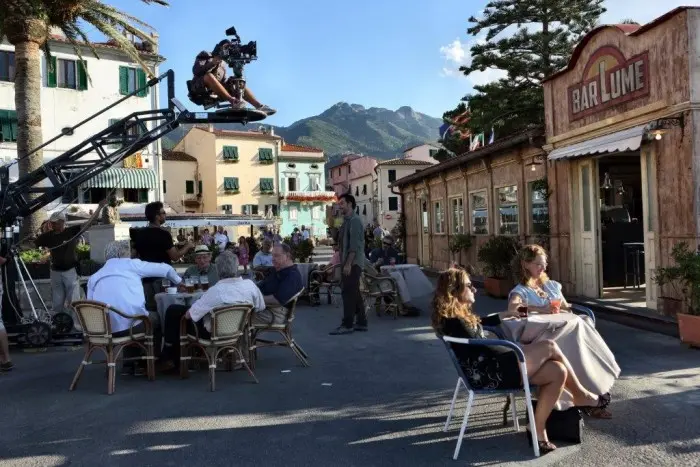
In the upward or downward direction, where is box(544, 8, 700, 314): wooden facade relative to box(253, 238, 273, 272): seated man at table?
upward

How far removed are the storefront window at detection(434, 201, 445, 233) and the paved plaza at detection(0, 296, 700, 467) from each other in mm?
11732

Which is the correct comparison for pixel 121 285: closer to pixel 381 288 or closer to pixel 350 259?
pixel 350 259

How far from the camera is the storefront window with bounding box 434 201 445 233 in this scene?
19.0 metres

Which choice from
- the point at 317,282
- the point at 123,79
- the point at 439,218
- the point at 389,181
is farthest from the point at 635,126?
the point at 389,181

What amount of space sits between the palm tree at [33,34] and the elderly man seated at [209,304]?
8732 millimetres

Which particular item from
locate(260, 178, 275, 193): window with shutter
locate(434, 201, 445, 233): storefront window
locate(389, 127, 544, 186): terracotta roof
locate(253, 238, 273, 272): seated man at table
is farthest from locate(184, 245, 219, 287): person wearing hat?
locate(260, 178, 275, 193): window with shutter

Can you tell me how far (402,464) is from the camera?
3.92 meters

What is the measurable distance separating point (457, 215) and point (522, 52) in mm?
11539

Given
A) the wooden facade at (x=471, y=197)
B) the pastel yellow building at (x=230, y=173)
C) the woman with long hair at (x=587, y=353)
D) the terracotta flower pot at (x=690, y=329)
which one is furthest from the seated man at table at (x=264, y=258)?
the pastel yellow building at (x=230, y=173)

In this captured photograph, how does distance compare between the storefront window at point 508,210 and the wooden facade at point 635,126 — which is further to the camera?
the storefront window at point 508,210

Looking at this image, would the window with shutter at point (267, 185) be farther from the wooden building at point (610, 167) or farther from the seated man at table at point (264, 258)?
the seated man at table at point (264, 258)

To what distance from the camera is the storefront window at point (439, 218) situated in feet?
62.5

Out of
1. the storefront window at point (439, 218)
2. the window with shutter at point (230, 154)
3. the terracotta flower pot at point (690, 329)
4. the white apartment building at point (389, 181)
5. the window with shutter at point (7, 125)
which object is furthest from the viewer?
the white apartment building at point (389, 181)

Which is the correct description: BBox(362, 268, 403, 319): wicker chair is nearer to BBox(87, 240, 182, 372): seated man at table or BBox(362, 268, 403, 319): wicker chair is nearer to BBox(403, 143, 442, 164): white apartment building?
BBox(87, 240, 182, 372): seated man at table
